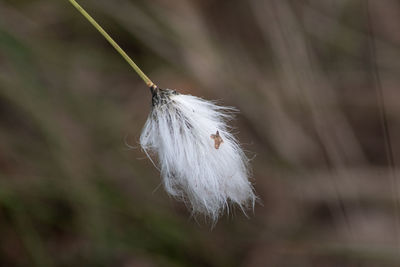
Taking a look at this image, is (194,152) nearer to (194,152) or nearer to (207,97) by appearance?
(194,152)

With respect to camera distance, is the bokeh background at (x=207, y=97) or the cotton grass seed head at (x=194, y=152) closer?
the cotton grass seed head at (x=194, y=152)

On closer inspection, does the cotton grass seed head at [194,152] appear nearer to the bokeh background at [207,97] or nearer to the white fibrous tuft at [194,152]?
the white fibrous tuft at [194,152]

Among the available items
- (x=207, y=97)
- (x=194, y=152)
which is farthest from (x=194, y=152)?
(x=207, y=97)

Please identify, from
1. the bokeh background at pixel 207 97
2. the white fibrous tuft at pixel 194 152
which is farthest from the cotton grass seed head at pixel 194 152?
the bokeh background at pixel 207 97

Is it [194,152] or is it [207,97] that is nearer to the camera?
[194,152]

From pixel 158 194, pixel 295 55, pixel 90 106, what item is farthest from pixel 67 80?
pixel 295 55

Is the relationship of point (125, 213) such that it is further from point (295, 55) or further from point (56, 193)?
point (295, 55)
